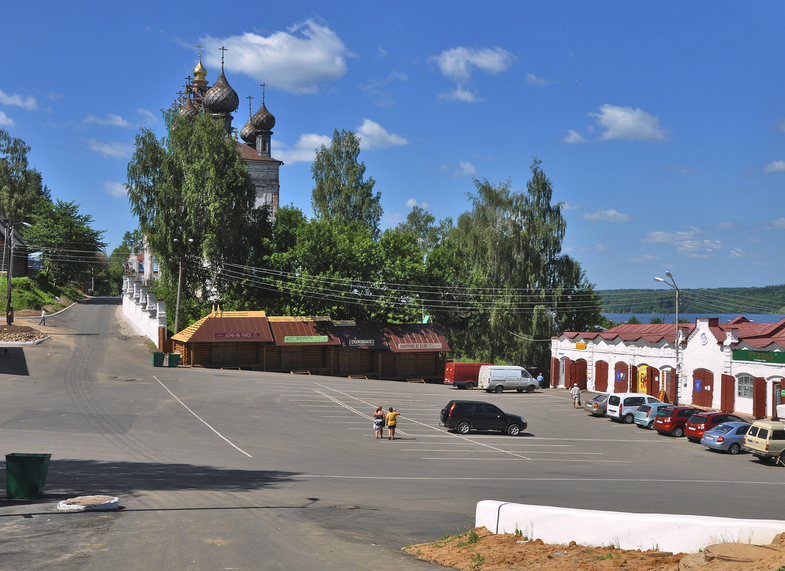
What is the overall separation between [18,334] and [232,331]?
14.8 m

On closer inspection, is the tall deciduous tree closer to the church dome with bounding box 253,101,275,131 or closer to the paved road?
the church dome with bounding box 253,101,275,131

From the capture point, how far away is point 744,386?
36.6m

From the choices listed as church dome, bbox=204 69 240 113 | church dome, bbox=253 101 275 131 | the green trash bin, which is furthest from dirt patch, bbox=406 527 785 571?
church dome, bbox=253 101 275 131

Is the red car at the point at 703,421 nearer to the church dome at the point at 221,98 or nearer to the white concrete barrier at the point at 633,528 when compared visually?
the white concrete barrier at the point at 633,528

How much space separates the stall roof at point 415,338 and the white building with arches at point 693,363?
427 inches

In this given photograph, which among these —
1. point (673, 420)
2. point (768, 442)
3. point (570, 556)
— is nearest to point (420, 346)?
point (673, 420)

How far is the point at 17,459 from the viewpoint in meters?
13.1

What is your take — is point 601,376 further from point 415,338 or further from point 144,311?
point 144,311

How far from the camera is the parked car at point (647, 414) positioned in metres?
34.4

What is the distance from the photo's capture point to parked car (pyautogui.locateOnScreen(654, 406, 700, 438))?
3222 centimetres

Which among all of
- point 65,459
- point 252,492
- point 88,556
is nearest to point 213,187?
point 65,459

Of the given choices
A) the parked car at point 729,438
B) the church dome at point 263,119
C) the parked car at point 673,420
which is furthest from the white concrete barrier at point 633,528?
the church dome at point 263,119

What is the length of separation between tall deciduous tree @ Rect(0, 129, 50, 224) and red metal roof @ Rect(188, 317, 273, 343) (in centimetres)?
4391

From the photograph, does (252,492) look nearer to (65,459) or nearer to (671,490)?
(65,459)
